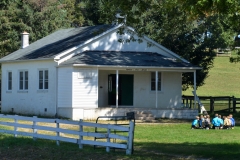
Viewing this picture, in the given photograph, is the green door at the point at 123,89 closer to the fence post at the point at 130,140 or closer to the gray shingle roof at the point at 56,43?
the gray shingle roof at the point at 56,43

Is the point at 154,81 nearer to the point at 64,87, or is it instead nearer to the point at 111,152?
the point at 64,87

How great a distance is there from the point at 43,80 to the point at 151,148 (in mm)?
16820

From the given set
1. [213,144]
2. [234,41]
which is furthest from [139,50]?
[213,144]

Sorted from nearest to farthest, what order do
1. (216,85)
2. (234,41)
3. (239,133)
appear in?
(239,133) → (234,41) → (216,85)

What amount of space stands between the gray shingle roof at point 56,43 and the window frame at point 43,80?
38.1 inches

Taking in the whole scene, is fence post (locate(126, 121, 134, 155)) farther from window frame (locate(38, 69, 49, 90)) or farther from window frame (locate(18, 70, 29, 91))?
window frame (locate(18, 70, 29, 91))

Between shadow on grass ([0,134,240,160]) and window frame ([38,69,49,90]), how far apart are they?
45.3 feet

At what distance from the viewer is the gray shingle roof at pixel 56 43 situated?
34.8 metres

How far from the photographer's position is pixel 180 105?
36.1 meters

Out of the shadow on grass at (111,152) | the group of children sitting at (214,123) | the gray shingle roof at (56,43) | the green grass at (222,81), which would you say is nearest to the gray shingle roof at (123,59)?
the gray shingle roof at (56,43)

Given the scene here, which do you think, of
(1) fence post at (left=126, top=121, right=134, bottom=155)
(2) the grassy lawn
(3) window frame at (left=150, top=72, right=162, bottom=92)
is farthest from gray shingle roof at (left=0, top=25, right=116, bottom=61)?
(1) fence post at (left=126, top=121, right=134, bottom=155)

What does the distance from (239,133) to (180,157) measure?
8.89 meters

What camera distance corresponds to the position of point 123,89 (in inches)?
1393

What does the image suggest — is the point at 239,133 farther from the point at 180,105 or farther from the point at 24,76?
the point at 24,76
